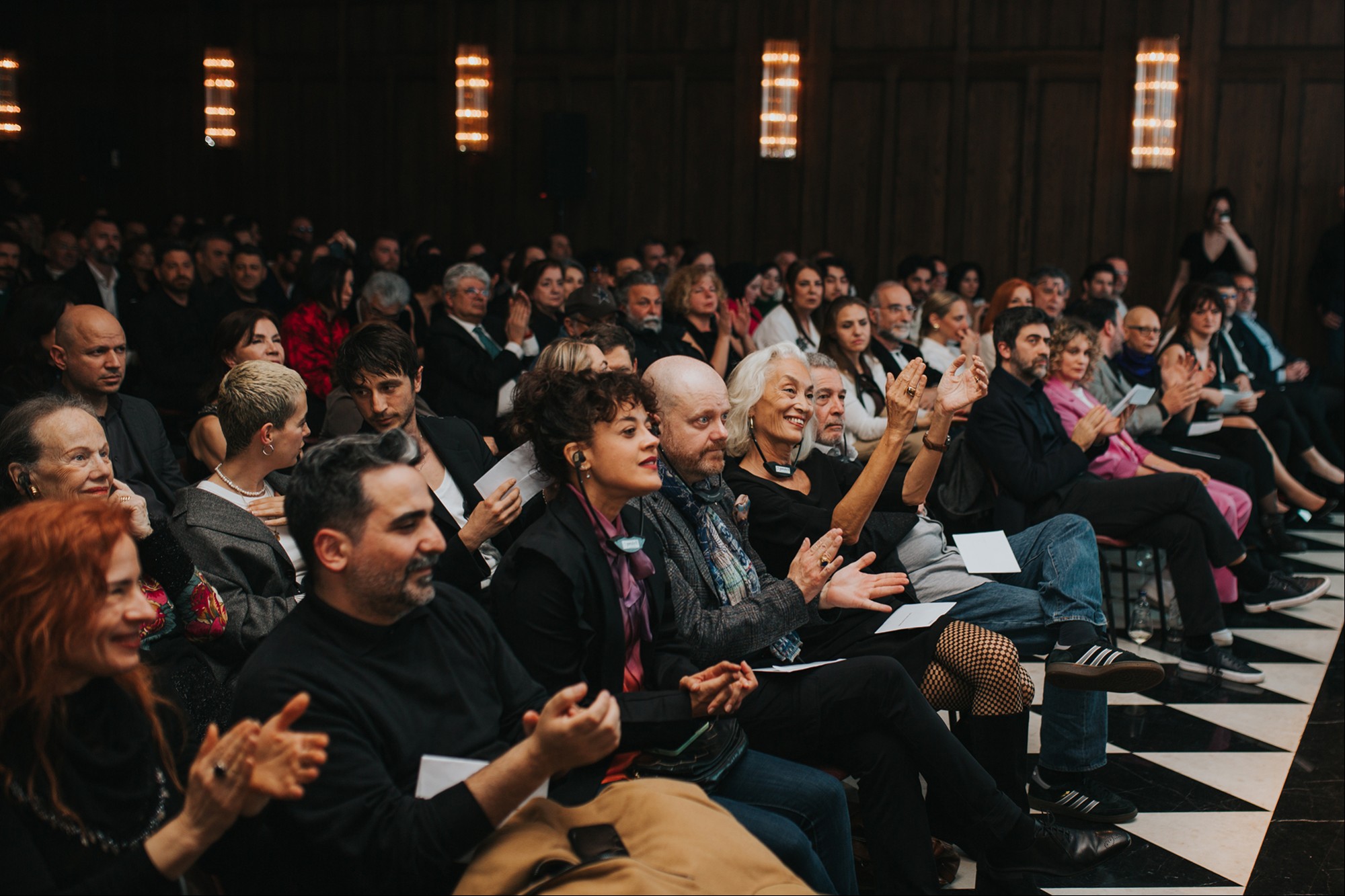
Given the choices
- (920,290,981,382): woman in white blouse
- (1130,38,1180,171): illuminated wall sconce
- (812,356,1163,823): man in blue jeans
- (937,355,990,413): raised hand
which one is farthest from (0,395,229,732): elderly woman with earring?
(1130,38,1180,171): illuminated wall sconce

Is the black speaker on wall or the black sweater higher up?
the black speaker on wall

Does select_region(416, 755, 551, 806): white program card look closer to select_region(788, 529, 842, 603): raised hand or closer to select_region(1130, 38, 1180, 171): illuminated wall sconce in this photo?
select_region(788, 529, 842, 603): raised hand

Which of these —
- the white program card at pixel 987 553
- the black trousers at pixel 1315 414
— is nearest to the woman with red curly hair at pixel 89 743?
the white program card at pixel 987 553

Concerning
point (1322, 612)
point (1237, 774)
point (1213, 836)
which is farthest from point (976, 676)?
point (1322, 612)

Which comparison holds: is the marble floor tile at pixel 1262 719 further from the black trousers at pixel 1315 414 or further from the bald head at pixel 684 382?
the black trousers at pixel 1315 414

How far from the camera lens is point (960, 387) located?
342 centimetres

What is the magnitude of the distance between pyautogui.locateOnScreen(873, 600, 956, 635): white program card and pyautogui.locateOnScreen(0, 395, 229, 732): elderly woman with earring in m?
1.54

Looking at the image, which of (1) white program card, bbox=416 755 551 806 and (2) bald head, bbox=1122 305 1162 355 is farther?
(2) bald head, bbox=1122 305 1162 355

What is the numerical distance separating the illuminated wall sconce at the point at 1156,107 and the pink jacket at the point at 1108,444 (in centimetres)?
402

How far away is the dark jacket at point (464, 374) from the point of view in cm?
515

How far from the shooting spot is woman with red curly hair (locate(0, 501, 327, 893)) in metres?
1.58

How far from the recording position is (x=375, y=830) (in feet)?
5.72

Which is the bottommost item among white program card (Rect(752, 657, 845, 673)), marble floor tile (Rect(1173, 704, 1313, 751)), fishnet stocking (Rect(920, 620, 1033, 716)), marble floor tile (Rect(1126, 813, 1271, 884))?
marble floor tile (Rect(1126, 813, 1271, 884))

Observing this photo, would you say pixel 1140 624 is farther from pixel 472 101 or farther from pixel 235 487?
pixel 472 101
